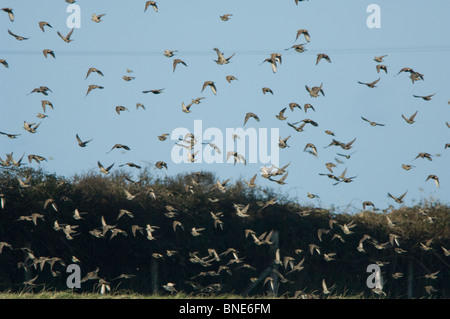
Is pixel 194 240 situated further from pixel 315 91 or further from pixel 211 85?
pixel 315 91

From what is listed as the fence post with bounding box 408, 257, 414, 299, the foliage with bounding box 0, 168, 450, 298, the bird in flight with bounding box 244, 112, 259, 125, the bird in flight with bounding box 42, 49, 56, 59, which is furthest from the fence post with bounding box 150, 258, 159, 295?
the fence post with bounding box 408, 257, 414, 299

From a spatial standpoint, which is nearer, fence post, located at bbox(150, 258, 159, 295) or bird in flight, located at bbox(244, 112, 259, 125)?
bird in flight, located at bbox(244, 112, 259, 125)

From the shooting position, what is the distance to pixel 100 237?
85.6 feet

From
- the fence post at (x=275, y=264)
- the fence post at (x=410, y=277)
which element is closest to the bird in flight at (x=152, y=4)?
the fence post at (x=275, y=264)

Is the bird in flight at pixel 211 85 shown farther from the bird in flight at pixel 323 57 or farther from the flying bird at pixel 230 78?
the bird in flight at pixel 323 57

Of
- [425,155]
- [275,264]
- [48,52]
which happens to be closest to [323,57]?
[425,155]

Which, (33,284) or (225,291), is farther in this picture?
(225,291)

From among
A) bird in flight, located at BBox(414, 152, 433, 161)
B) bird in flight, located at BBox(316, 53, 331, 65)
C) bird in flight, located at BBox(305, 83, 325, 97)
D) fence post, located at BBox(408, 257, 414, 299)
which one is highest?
bird in flight, located at BBox(316, 53, 331, 65)

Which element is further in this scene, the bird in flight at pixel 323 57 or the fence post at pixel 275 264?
the fence post at pixel 275 264

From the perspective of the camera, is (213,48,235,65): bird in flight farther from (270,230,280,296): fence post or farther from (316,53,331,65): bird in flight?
(270,230,280,296): fence post

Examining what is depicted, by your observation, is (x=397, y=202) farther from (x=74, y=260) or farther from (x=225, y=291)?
(x=74, y=260)

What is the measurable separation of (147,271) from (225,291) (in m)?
2.80

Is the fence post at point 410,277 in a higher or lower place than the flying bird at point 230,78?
lower
